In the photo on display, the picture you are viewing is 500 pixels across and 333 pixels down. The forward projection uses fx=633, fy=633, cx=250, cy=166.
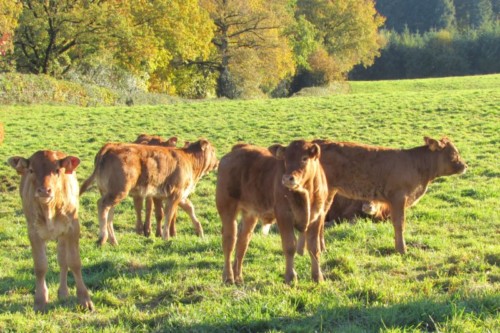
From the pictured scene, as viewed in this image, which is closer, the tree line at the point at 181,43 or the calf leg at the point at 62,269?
the calf leg at the point at 62,269

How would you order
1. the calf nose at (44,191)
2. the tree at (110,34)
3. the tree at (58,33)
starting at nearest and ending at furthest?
1. the calf nose at (44,191)
2. the tree at (58,33)
3. the tree at (110,34)

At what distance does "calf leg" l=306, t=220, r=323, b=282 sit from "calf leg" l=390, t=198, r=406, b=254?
1.72 meters

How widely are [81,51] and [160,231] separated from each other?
108 ft

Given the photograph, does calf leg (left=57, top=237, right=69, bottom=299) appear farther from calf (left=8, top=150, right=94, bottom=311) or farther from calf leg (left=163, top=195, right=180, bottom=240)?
calf leg (left=163, top=195, right=180, bottom=240)

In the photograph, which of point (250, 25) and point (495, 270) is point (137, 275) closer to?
point (495, 270)

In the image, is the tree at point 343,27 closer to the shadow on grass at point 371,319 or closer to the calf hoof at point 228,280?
the calf hoof at point 228,280

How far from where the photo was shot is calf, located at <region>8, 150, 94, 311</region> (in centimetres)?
643

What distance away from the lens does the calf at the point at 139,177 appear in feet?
32.4

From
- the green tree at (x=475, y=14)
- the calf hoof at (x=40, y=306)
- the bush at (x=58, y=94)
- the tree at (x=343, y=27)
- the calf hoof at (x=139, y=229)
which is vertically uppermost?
the green tree at (x=475, y=14)

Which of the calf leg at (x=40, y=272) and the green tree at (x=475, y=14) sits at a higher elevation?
the green tree at (x=475, y=14)

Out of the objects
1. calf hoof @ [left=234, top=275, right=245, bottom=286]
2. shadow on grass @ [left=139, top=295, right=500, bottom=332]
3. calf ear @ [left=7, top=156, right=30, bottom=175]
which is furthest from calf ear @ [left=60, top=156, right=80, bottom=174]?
calf hoof @ [left=234, top=275, right=245, bottom=286]

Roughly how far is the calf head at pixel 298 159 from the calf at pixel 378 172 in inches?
87.5

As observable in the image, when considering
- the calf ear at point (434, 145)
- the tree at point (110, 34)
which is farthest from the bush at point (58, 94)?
the calf ear at point (434, 145)

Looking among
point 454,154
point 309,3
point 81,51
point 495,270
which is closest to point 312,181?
point 495,270
